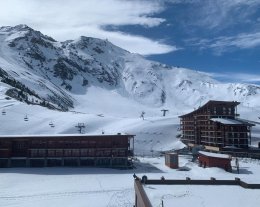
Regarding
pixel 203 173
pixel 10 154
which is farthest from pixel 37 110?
pixel 203 173

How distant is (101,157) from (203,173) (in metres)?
18.7

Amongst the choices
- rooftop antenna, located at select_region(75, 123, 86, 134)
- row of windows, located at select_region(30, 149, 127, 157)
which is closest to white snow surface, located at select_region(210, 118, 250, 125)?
row of windows, located at select_region(30, 149, 127, 157)

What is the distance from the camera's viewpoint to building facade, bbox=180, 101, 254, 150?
299 ft

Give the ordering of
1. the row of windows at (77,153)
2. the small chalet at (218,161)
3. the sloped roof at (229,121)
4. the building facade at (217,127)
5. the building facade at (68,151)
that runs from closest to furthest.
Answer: the small chalet at (218,161)
the building facade at (68,151)
the row of windows at (77,153)
the sloped roof at (229,121)
the building facade at (217,127)

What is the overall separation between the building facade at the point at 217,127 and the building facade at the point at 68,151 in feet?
88.8

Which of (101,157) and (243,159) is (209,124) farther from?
(101,157)

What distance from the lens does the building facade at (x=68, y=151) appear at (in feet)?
241

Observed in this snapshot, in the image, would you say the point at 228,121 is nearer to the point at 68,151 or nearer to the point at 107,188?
the point at 68,151

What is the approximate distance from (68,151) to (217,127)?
35.9 metres

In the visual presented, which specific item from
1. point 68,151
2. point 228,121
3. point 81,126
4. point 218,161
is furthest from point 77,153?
point 81,126

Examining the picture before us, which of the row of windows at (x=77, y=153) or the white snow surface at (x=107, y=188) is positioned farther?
the row of windows at (x=77, y=153)

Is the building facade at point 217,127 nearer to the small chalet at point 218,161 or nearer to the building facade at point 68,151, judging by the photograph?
the small chalet at point 218,161

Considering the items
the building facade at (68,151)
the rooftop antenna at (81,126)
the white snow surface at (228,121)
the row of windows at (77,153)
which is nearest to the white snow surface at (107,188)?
the building facade at (68,151)

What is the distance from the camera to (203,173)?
6375cm
